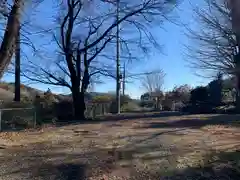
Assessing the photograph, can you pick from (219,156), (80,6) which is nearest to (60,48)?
(80,6)

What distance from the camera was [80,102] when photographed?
1085 inches

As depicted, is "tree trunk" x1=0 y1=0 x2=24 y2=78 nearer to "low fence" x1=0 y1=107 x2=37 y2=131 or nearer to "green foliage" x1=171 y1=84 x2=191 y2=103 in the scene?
"low fence" x1=0 y1=107 x2=37 y2=131

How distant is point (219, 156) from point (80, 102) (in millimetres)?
18213

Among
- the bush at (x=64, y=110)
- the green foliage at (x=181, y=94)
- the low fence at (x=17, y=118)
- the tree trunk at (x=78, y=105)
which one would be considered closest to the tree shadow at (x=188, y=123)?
the low fence at (x=17, y=118)

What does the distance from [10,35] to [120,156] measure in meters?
6.08

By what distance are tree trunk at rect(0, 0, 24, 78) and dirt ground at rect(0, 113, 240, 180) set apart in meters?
2.63

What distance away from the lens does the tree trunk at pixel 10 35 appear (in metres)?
13.3

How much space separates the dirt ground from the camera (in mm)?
8469

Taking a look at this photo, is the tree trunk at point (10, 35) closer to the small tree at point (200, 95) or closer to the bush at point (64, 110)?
the bush at point (64, 110)

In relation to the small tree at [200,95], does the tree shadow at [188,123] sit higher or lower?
lower

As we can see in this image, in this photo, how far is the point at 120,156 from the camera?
10.1 metres

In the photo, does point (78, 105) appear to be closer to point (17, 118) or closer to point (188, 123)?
point (17, 118)

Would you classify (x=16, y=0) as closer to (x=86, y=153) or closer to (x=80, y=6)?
(x=86, y=153)

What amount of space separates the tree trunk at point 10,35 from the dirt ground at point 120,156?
8.63ft
